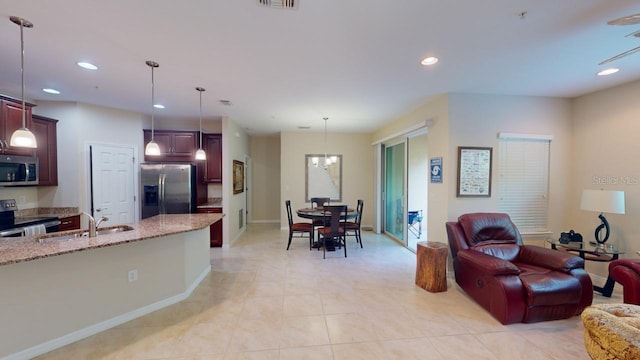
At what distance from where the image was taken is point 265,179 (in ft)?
26.2

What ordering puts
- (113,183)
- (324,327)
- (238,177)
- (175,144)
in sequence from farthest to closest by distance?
1. (238,177)
2. (175,144)
3. (113,183)
4. (324,327)

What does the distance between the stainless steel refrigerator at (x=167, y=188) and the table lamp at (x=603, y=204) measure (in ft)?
19.8

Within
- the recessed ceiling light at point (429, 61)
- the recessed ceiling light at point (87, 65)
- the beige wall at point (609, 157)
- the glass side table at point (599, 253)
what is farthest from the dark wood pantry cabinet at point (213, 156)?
the beige wall at point (609, 157)

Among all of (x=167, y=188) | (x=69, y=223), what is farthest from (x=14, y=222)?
(x=167, y=188)

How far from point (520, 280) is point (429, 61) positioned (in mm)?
2423

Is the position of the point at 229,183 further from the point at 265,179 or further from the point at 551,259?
the point at 551,259

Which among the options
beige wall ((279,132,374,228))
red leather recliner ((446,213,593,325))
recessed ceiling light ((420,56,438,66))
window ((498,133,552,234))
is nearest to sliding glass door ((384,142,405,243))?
beige wall ((279,132,374,228))

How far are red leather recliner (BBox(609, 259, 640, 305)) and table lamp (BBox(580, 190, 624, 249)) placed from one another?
770mm

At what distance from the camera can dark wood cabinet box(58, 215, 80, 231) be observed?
394 cm

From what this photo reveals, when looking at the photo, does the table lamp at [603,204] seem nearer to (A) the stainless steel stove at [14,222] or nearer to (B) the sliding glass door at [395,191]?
(B) the sliding glass door at [395,191]

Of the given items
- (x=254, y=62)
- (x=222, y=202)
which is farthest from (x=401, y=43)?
(x=222, y=202)

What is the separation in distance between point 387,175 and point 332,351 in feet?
16.2

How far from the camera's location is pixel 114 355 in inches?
84.7

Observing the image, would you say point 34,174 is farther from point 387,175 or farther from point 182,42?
point 387,175
